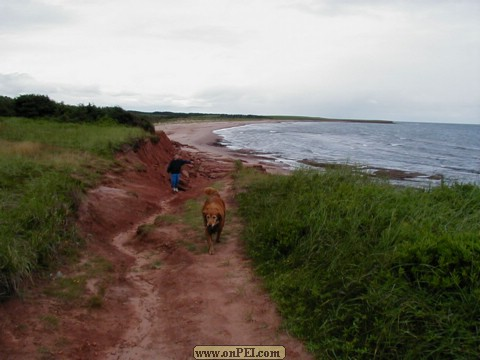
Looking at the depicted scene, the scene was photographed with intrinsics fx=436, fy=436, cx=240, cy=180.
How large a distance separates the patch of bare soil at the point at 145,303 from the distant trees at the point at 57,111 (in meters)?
18.3

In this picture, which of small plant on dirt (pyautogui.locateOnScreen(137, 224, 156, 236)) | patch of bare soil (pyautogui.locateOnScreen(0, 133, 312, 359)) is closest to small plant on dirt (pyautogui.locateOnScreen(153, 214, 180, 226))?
patch of bare soil (pyautogui.locateOnScreen(0, 133, 312, 359))

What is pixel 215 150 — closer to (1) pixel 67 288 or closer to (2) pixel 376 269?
(1) pixel 67 288

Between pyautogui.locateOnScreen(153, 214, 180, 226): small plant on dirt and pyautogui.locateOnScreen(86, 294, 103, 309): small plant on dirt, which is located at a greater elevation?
pyautogui.locateOnScreen(153, 214, 180, 226): small plant on dirt

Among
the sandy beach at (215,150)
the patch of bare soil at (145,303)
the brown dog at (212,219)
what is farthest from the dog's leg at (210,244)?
the sandy beach at (215,150)

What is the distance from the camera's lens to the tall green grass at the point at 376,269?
3.96m

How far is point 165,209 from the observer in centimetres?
1163

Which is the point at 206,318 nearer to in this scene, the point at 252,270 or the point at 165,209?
the point at 252,270

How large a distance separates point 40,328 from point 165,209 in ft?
23.0

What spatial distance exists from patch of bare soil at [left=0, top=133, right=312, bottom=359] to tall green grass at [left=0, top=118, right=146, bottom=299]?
32 centimetres

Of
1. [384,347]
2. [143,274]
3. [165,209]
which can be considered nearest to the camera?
[384,347]

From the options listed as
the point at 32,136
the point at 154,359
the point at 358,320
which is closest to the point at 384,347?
the point at 358,320

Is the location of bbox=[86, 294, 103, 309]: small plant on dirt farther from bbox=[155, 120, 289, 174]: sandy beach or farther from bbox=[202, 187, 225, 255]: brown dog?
bbox=[155, 120, 289, 174]: sandy beach

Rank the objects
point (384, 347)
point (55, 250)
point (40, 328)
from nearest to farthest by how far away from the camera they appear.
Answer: point (384, 347) < point (40, 328) < point (55, 250)

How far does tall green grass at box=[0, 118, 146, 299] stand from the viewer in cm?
539
